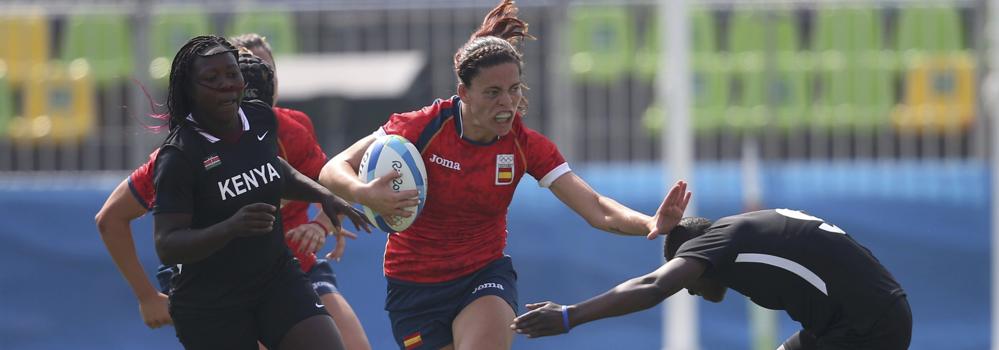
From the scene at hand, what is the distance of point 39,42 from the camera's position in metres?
10.8

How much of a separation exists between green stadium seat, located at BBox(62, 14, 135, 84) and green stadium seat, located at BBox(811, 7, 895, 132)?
5.34 metres

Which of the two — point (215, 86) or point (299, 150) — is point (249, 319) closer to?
point (215, 86)

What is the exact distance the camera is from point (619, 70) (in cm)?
1094

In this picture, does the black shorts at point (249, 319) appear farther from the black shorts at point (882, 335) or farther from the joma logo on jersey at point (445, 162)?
the black shorts at point (882, 335)

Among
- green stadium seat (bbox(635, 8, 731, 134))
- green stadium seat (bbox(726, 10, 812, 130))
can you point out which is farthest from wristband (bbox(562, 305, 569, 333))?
green stadium seat (bbox(635, 8, 731, 134))

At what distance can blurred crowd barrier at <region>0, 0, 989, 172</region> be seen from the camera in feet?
34.7

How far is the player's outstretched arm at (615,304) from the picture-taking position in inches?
192

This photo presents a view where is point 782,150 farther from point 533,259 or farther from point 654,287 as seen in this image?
point 654,287

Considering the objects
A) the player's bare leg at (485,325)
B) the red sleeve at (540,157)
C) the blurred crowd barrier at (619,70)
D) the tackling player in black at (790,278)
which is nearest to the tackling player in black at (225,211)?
the player's bare leg at (485,325)

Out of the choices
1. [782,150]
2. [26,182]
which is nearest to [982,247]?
[782,150]

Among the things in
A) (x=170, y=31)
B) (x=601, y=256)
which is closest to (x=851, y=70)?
(x=601, y=256)

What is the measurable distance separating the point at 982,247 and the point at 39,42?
7400 mm

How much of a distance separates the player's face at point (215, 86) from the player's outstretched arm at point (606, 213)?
1.58 meters

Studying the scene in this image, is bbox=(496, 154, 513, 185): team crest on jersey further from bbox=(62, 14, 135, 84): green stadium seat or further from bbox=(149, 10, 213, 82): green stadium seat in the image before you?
bbox=(62, 14, 135, 84): green stadium seat
